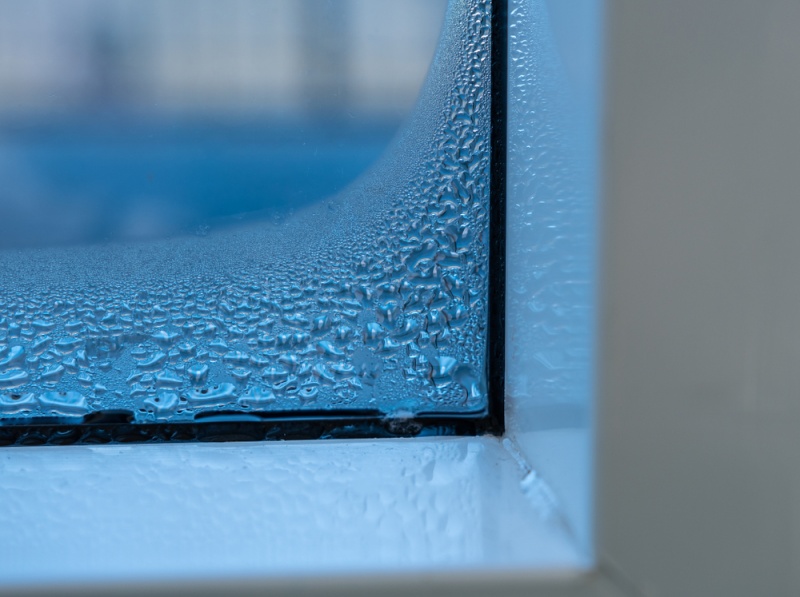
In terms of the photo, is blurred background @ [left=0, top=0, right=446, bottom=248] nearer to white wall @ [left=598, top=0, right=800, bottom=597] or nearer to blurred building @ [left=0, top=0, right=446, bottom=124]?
blurred building @ [left=0, top=0, right=446, bottom=124]

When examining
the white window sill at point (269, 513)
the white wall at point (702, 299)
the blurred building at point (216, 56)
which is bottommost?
the white window sill at point (269, 513)

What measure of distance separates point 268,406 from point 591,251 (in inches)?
11.3

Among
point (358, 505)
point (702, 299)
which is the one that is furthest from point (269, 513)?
point (702, 299)

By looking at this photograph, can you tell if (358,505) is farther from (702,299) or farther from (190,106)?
(190,106)

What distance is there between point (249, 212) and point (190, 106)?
4.2 inches

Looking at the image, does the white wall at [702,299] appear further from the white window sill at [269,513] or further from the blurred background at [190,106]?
the blurred background at [190,106]

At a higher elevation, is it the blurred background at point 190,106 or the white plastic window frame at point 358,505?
the blurred background at point 190,106

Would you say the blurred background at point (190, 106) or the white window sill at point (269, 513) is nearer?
the white window sill at point (269, 513)

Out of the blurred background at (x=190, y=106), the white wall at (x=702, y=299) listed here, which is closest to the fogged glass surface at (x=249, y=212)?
the blurred background at (x=190, y=106)

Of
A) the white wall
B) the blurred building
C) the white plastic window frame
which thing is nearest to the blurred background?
the blurred building

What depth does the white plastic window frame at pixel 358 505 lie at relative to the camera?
0.85ft

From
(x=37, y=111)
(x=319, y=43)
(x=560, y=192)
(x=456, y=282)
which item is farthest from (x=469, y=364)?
(x=37, y=111)

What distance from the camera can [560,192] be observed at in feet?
1.01

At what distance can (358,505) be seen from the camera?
32cm
